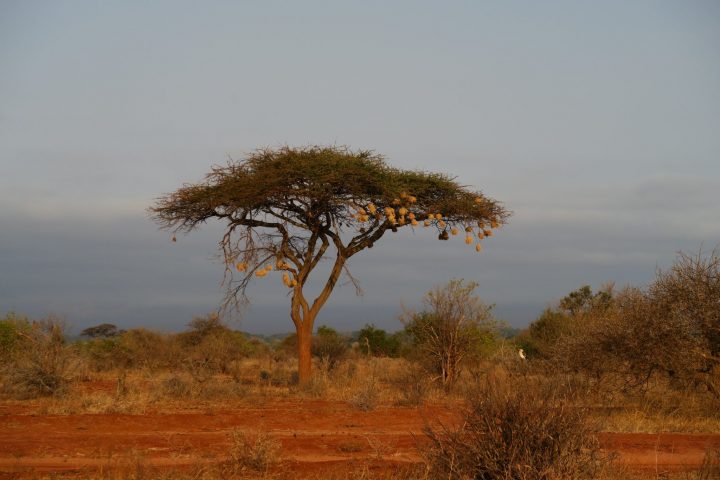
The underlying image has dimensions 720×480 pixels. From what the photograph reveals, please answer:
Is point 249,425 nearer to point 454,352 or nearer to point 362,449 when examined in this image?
point 362,449

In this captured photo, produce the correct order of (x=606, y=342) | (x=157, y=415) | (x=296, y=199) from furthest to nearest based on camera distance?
(x=296, y=199), (x=606, y=342), (x=157, y=415)

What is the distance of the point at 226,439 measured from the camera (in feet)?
33.2

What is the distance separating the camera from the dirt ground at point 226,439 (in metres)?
8.69

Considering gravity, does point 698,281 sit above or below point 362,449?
above

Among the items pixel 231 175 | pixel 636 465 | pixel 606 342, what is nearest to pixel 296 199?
pixel 231 175

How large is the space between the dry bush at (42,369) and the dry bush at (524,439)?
12.0 m

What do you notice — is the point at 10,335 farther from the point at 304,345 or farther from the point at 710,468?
the point at 710,468

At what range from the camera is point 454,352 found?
18.6 m

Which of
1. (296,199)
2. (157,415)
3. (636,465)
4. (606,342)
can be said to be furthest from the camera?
(296,199)

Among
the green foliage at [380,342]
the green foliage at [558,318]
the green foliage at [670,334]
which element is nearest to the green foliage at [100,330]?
the green foliage at [380,342]

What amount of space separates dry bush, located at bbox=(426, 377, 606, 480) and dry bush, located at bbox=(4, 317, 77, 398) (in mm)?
11967

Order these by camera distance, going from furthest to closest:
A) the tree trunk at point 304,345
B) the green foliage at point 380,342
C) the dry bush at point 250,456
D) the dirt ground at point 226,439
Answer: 1. the green foliage at point 380,342
2. the tree trunk at point 304,345
3. the dirt ground at point 226,439
4. the dry bush at point 250,456

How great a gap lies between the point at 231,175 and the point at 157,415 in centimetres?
761

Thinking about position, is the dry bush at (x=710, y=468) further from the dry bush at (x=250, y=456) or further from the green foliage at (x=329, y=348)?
the green foliage at (x=329, y=348)
